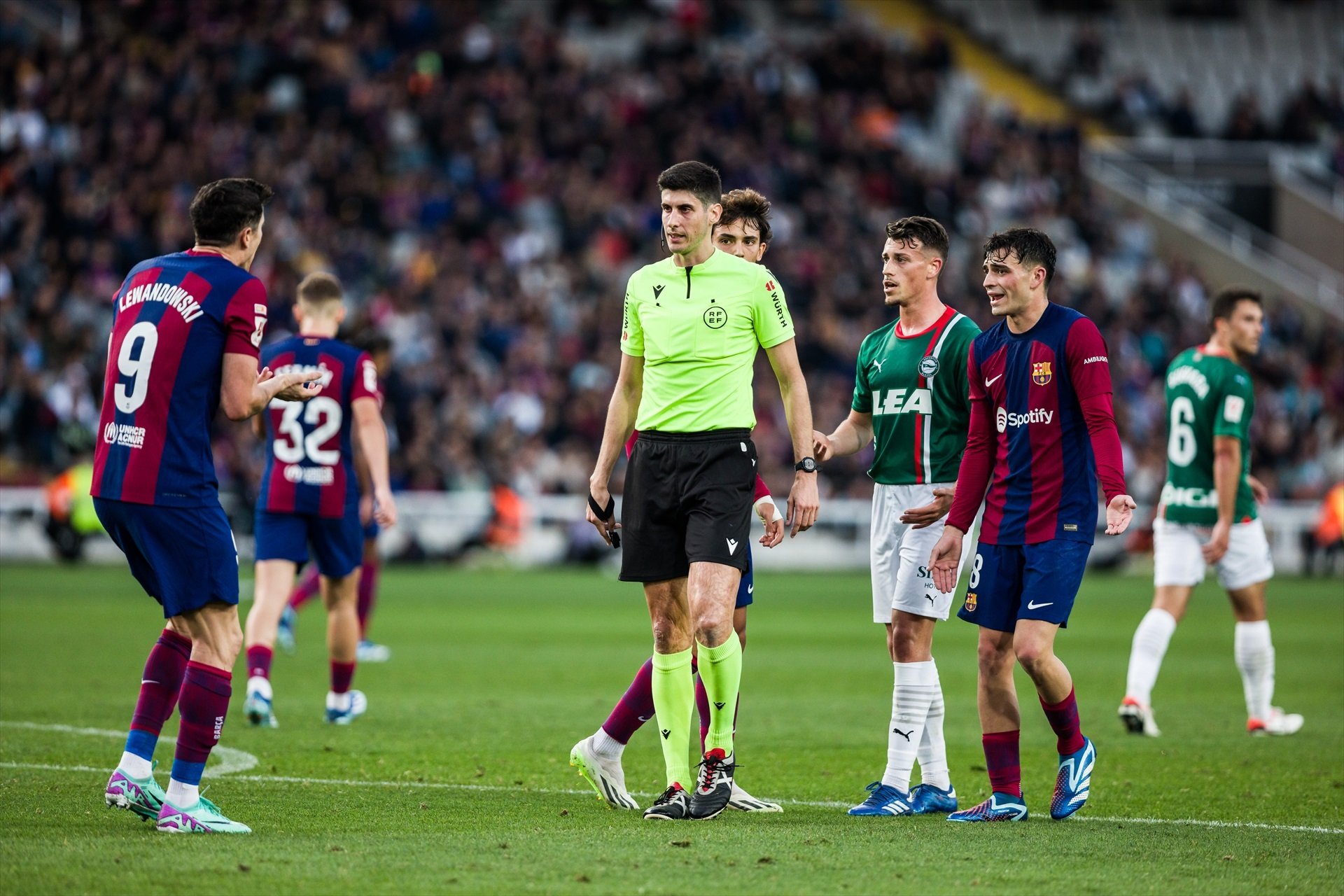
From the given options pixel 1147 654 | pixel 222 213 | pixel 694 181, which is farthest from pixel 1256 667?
pixel 222 213

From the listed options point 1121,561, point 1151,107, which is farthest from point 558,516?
point 1151,107

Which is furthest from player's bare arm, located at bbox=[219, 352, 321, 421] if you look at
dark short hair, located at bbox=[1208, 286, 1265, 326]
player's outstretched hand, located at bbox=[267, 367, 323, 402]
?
dark short hair, located at bbox=[1208, 286, 1265, 326]

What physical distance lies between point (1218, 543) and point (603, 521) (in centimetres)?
485

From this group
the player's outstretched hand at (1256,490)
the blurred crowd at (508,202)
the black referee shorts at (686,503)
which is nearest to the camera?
the black referee shorts at (686,503)

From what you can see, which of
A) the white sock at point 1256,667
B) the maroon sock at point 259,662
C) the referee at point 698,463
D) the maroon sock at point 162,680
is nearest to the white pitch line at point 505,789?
the referee at point 698,463

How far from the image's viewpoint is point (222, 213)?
22.4 ft

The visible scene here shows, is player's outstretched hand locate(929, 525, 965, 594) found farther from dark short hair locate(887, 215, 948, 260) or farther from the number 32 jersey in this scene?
the number 32 jersey

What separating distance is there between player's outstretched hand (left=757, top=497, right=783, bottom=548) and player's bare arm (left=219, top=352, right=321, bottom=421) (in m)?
2.01

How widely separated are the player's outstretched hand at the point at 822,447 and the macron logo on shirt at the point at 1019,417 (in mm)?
757

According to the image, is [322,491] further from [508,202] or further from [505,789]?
[508,202]

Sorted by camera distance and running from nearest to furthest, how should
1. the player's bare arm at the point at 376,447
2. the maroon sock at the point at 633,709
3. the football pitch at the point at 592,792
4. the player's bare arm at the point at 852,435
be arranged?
1. the football pitch at the point at 592,792
2. the maroon sock at the point at 633,709
3. the player's bare arm at the point at 852,435
4. the player's bare arm at the point at 376,447

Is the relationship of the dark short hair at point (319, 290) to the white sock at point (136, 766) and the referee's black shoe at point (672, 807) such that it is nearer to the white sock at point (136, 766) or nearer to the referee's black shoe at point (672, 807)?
the white sock at point (136, 766)

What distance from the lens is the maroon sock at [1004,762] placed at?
731cm

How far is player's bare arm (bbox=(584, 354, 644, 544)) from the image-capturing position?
24.2 ft
